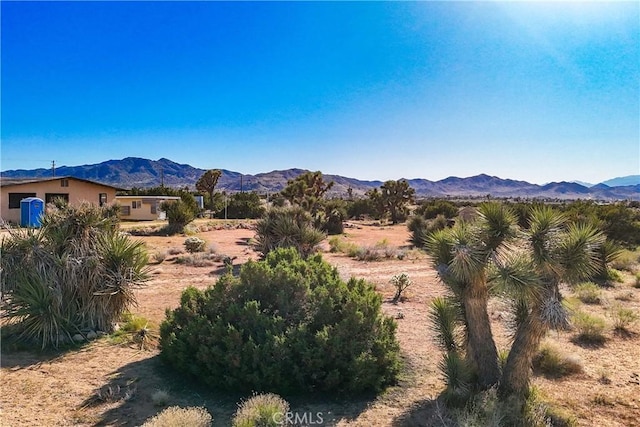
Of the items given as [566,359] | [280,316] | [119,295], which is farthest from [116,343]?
[566,359]

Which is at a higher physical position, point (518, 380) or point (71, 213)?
point (71, 213)

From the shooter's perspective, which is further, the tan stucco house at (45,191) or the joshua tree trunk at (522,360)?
the tan stucco house at (45,191)

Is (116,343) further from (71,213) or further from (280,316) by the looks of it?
(280,316)

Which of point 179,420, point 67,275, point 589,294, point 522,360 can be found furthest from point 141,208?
point 522,360

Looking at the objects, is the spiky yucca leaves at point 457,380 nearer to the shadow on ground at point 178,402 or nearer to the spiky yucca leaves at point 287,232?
the shadow on ground at point 178,402

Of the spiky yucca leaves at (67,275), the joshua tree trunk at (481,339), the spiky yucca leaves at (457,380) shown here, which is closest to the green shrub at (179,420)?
Result: the spiky yucca leaves at (457,380)

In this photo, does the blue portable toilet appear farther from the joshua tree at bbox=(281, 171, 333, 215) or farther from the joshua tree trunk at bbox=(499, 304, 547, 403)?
the joshua tree trunk at bbox=(499, 304, 547, 403)
